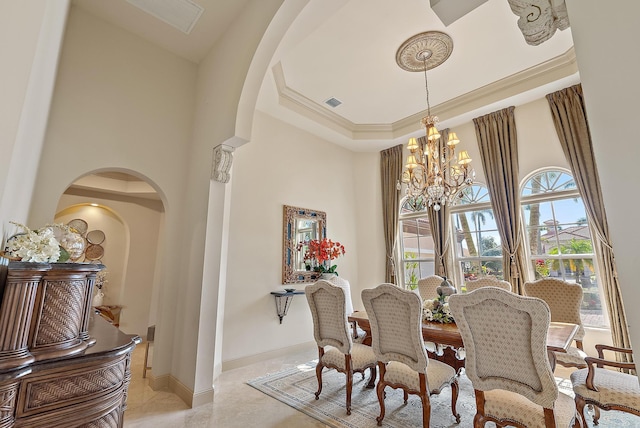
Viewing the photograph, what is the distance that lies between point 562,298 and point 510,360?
2.22 meters

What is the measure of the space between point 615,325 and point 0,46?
5.84 metres

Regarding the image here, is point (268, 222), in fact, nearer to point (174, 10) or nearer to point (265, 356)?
point (265, 356)

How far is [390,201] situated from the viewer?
234 inches

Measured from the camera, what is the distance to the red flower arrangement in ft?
15.7

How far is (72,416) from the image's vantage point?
1.37m

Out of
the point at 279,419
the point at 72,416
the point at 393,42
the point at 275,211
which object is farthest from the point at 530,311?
the point at 275,211

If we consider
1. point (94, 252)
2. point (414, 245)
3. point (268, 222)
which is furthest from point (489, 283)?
point (94, 252)

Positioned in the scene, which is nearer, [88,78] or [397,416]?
[397,416]

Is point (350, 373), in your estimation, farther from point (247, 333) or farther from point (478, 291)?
point (247, 333)

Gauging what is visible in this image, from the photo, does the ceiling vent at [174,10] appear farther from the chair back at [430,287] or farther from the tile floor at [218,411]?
the chair back at [430,287]

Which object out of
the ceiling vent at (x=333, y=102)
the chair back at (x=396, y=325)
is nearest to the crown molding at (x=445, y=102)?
the ceiling vent at (x=333, y=102)

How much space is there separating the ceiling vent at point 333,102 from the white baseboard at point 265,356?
13.5 feet

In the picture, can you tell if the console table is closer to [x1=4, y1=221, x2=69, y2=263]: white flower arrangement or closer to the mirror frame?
the mirror frame

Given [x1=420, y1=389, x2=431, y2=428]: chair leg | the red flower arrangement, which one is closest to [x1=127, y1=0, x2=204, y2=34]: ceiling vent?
the red flower arrangement
